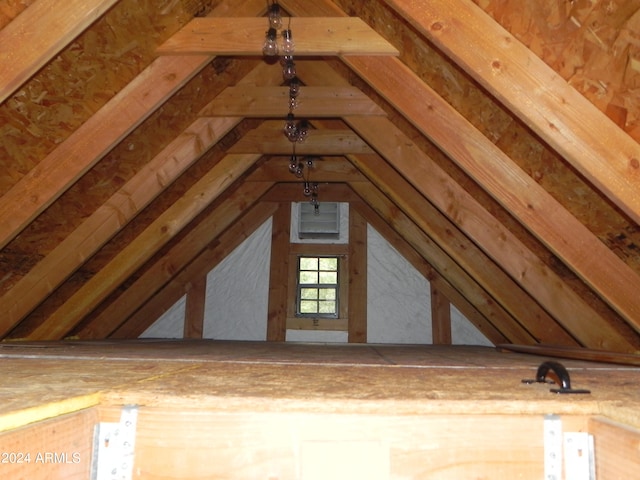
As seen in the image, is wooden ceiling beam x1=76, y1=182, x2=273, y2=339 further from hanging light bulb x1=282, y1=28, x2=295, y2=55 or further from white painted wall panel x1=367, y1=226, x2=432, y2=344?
hanging light bulb x1=282, y1=28, x2=295, y2=55

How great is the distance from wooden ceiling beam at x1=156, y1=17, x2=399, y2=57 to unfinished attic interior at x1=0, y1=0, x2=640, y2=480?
1 centimetres

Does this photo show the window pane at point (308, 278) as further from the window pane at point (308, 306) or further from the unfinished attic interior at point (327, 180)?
the unfinished attic interior at point (327, 180)

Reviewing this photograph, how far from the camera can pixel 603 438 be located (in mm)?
968

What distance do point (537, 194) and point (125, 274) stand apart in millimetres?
2854

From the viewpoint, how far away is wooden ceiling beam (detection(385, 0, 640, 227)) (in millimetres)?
1666

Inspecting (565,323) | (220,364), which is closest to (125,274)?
(220,364)

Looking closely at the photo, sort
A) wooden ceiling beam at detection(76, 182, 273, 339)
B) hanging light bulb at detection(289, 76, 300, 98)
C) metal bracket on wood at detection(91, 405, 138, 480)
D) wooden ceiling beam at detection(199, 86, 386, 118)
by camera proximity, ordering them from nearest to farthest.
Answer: metal bracket on wood at detection(91, 405, 138, 480) < hanging light bulb at detection(289, 76, 300, 98) < wooden ceiling beam at detection(199, 86, 386, 118) < wooden ceiling beam at detection(76, 182, 273, 339)

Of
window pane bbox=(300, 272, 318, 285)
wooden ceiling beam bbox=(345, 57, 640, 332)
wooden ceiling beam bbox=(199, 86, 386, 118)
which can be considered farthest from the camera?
window pane bbox=(300, 272, 318, 285)

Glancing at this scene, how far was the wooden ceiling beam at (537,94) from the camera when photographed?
1666 millimetres

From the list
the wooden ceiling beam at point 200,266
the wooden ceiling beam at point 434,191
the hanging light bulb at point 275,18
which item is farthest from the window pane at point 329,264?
the hanging light bulb at point 275,18

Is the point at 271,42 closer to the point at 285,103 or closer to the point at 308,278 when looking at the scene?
the point at 285,103

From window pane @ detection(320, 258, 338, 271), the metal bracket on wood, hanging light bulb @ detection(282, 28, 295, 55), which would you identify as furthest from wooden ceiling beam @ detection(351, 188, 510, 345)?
the metal bracket on wood

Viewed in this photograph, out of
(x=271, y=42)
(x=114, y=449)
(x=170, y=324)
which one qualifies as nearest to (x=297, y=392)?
(x=114, y=449)

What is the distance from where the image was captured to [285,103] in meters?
3.43
